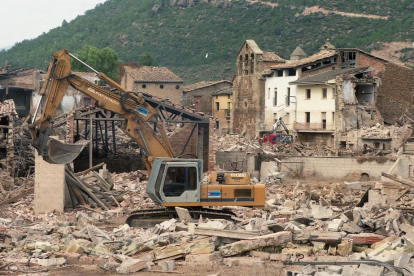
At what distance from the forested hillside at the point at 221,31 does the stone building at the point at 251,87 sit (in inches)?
847

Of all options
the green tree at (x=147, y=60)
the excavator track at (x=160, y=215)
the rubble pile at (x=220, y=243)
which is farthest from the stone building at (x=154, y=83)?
the excavator track at (x=160, y=215)

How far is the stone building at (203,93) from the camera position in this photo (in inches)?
3041

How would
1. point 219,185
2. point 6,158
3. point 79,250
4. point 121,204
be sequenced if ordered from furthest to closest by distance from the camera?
point 6,158 → point 121,204 → point 219,185 → point 79,250

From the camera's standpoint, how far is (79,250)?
1858 centimetres

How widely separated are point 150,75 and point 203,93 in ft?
21.8

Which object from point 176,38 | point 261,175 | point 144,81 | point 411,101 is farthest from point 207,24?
point 261,175

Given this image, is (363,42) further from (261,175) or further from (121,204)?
(121,204)

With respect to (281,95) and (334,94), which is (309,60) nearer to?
(281,95)

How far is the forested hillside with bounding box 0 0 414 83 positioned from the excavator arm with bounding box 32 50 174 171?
60723 mm

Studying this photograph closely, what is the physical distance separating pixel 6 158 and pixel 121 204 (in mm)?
10329

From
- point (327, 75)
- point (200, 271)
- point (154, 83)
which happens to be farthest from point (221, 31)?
point (200, 271)

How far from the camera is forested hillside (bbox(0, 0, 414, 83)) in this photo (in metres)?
91.4

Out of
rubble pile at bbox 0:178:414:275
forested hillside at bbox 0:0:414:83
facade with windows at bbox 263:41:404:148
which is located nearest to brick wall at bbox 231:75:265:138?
facade with windows at bbox 263:41:404:148

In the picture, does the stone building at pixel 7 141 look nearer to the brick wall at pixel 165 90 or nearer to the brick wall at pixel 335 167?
the brick wall at pixel 335 167
